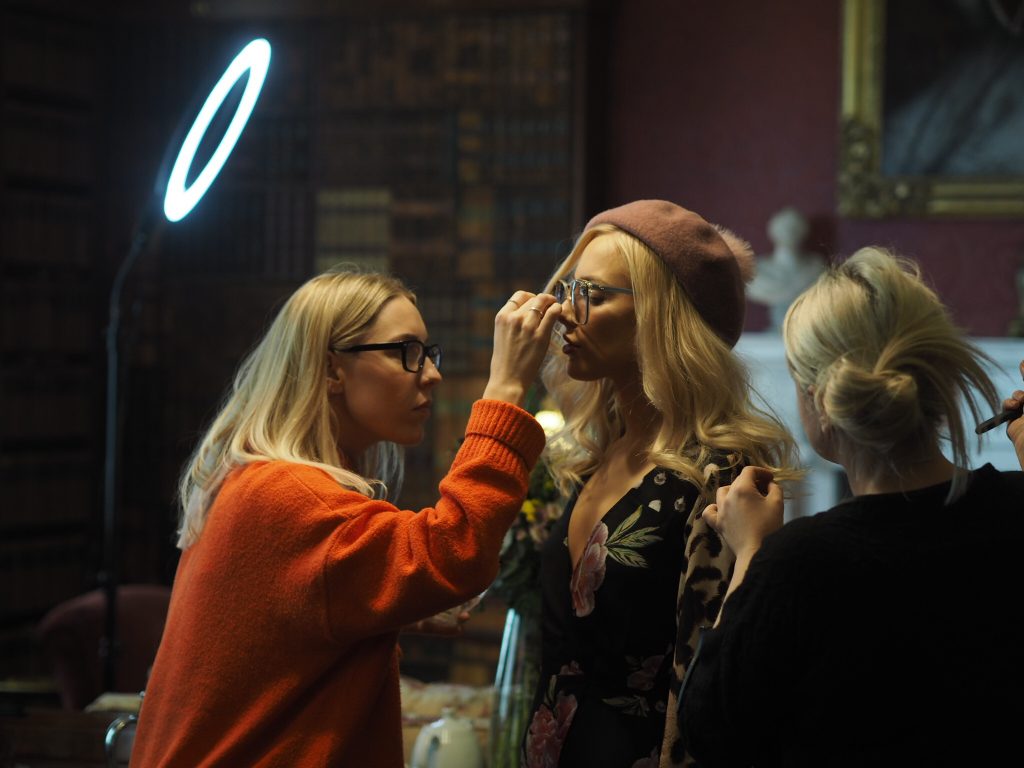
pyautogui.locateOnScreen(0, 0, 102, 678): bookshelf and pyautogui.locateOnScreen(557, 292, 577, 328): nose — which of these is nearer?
pyautogui.locateOnScreen(557, 292, 577, 328): nose

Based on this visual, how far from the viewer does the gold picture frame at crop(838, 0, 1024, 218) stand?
16.4 ft

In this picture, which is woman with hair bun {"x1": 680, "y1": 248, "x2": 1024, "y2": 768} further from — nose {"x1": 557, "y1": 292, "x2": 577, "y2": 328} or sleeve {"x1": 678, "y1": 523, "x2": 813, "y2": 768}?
nose {"x1": 557, "y1": 292, "x2": 577, "y2": 328}

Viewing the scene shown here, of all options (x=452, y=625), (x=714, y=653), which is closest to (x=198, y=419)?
(x=452, y=625)

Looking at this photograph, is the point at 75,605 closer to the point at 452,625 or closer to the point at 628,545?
the point at 452,625

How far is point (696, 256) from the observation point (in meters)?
1.75

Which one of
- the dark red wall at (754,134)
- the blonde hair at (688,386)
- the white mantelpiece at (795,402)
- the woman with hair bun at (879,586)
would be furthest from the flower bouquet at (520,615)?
the dark red wall at (754,134)

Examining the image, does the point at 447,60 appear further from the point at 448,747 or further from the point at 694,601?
the point at 694,601

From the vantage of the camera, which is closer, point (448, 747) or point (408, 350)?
point (408, 350)

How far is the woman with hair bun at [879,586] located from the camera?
117cm

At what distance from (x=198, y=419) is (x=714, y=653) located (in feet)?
14.0

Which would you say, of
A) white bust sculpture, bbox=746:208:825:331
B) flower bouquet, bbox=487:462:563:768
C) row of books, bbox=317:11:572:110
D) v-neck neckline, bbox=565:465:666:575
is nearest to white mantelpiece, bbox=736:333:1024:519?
white bust sculpture, bbox=746:208:825:331

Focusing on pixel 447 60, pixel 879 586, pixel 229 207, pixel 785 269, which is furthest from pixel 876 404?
pixel 229 207

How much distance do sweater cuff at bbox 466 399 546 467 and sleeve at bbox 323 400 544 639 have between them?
0.04 m

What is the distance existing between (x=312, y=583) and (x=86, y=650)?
2.20 m
